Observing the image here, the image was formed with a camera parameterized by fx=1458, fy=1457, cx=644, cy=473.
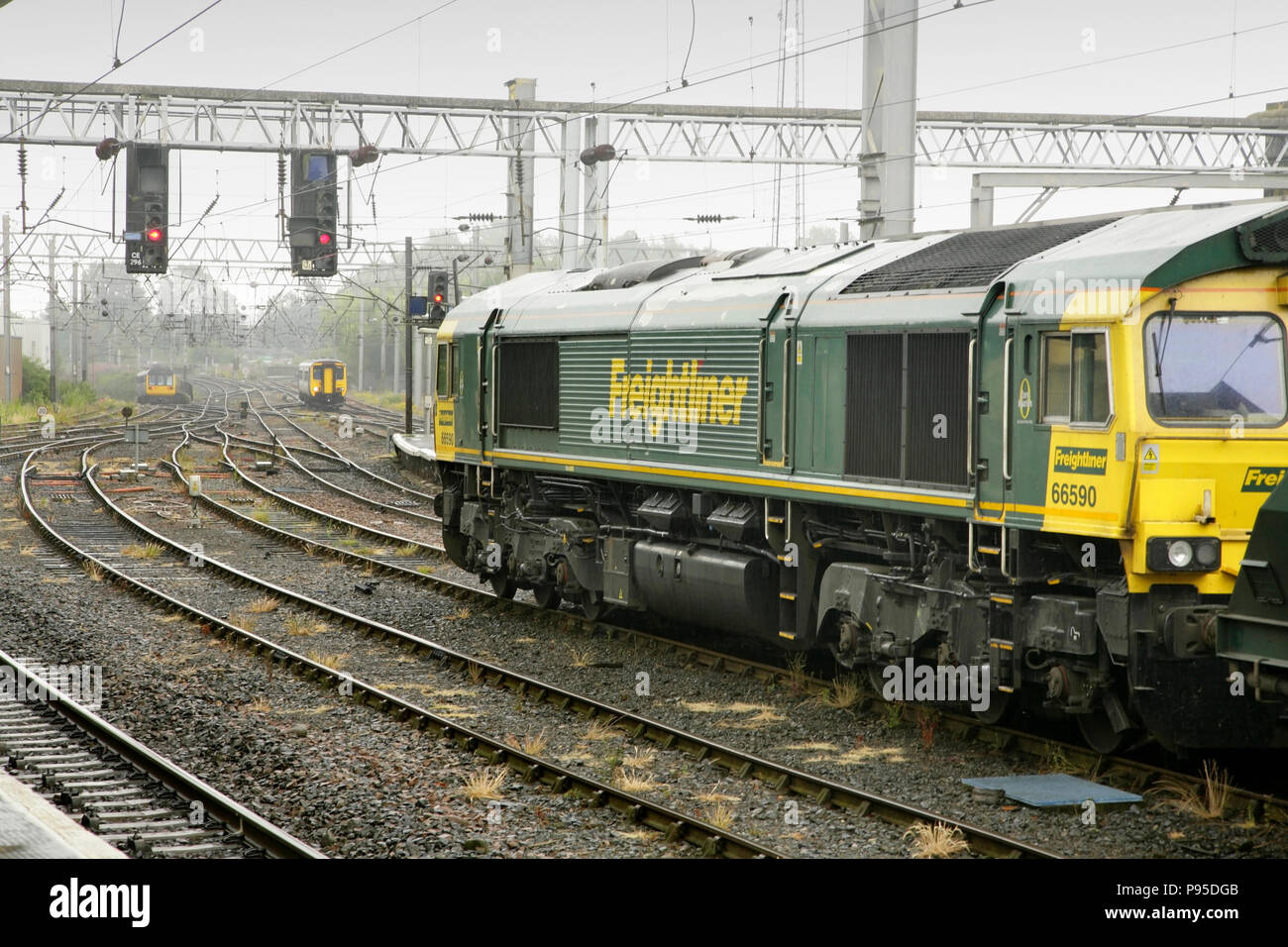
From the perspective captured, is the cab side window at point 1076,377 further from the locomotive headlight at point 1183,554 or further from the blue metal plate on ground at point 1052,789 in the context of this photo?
the blue metal plate on ground at point 1052,789

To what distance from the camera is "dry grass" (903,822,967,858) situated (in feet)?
28.6

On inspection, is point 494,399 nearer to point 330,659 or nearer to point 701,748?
point 330,659

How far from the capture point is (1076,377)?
10.2 m

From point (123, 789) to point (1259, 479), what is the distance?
8.29m

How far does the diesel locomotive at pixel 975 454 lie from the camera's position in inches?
383

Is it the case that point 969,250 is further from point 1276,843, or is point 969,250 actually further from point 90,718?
point 90,718

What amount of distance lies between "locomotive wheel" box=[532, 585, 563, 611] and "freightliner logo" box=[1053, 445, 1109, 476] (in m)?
9.21

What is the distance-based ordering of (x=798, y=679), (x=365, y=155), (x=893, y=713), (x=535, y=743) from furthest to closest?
(x=365, y=155)
(x=798, y=679)
(x=893, y=713)
(x=535, y=743)

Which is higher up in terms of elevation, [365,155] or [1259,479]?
[365,155]

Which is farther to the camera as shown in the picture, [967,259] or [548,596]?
[548,596]

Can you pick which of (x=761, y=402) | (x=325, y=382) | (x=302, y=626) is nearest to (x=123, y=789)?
(x=761, y=402)

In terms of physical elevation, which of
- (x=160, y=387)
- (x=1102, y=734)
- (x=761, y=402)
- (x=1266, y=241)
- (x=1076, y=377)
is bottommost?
(x=1102, y=734)

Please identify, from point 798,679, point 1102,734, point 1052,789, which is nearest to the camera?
point 1052,789

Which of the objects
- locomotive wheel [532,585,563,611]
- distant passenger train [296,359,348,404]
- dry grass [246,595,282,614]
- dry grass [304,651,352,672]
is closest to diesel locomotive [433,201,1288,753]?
locomotive wheel [532,585,563,611]
